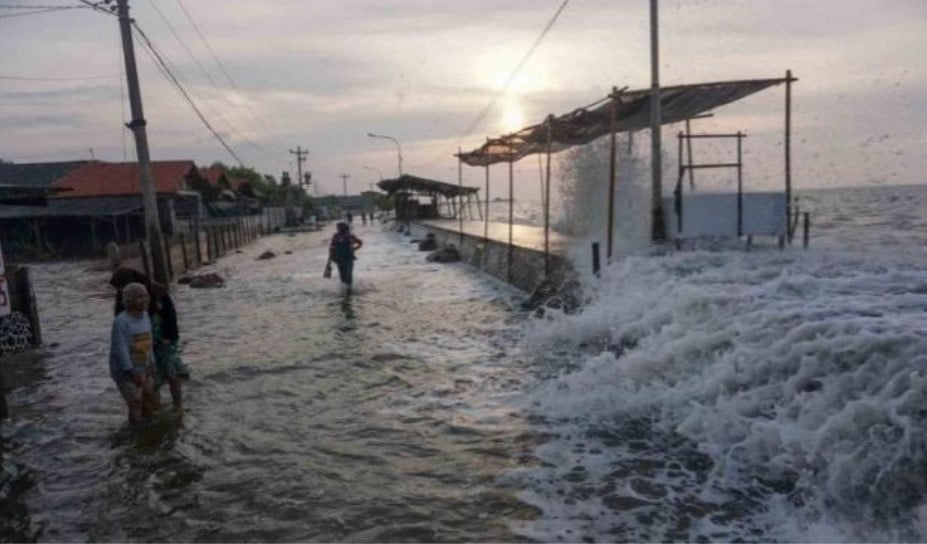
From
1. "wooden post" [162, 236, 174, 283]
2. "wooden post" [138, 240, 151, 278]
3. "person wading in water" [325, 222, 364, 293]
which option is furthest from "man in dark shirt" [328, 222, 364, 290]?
"wooden post" [162, 236, 174, 283]

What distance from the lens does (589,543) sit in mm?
4379

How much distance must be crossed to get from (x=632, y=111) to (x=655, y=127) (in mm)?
1334

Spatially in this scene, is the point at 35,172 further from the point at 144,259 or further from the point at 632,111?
the point at 632,111

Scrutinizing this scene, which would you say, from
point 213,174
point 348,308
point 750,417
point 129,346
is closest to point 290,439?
point 129,346

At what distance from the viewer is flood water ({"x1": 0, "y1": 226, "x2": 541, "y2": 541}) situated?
4844 mm

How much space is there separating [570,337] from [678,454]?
466 cm

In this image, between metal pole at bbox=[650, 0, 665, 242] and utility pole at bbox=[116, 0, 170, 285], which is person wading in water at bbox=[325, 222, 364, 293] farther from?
metal pole at bbox=[650, 0, 665, 242]

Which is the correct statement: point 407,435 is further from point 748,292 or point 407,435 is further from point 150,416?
point 748,292

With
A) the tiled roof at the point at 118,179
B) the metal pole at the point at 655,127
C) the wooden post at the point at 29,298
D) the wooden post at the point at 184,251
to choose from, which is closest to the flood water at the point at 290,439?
the wooden post at the point at 29,298

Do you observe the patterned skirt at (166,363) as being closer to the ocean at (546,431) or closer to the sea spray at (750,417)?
the ocean at (546,431)

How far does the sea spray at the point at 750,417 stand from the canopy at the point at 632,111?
14.3 feet

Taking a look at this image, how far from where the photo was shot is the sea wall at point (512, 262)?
46.8 feet

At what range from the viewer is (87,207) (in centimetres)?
3322

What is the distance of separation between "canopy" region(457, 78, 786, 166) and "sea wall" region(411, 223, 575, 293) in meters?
2.71
